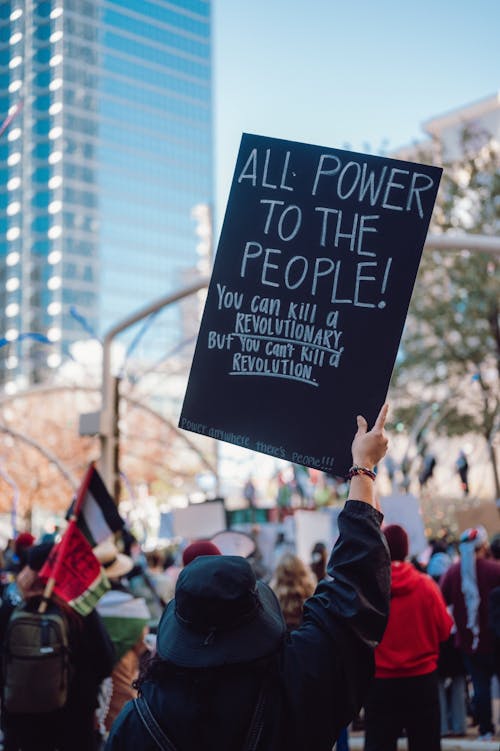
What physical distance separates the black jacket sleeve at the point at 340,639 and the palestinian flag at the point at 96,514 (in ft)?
13.2

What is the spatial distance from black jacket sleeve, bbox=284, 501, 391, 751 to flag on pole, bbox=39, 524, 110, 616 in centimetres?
344

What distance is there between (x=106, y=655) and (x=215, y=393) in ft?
9.49

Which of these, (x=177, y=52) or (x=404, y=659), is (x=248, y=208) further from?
(x=177, y=52)

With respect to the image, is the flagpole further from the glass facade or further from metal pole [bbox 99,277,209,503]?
the glass facade

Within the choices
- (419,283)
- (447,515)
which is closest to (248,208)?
(447,515)

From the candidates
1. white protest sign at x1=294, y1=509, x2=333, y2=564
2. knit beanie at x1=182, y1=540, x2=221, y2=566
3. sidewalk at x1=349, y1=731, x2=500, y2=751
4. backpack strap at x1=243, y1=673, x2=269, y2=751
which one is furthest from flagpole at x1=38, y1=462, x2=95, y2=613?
white protest sign at x1=294, y1=509, x2=333, y2=564

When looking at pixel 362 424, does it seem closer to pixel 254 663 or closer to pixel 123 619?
pixel 254 663

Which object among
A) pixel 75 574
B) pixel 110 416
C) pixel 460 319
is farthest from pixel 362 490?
pixel 460 319

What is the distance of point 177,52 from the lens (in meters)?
155

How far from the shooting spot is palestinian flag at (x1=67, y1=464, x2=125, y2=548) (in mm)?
6465

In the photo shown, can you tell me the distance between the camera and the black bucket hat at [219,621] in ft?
7.97

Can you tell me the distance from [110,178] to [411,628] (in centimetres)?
14812

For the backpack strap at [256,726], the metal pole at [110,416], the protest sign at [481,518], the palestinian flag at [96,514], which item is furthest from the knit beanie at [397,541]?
the protest sign at [481,518]

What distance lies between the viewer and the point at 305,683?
2.45 meters
